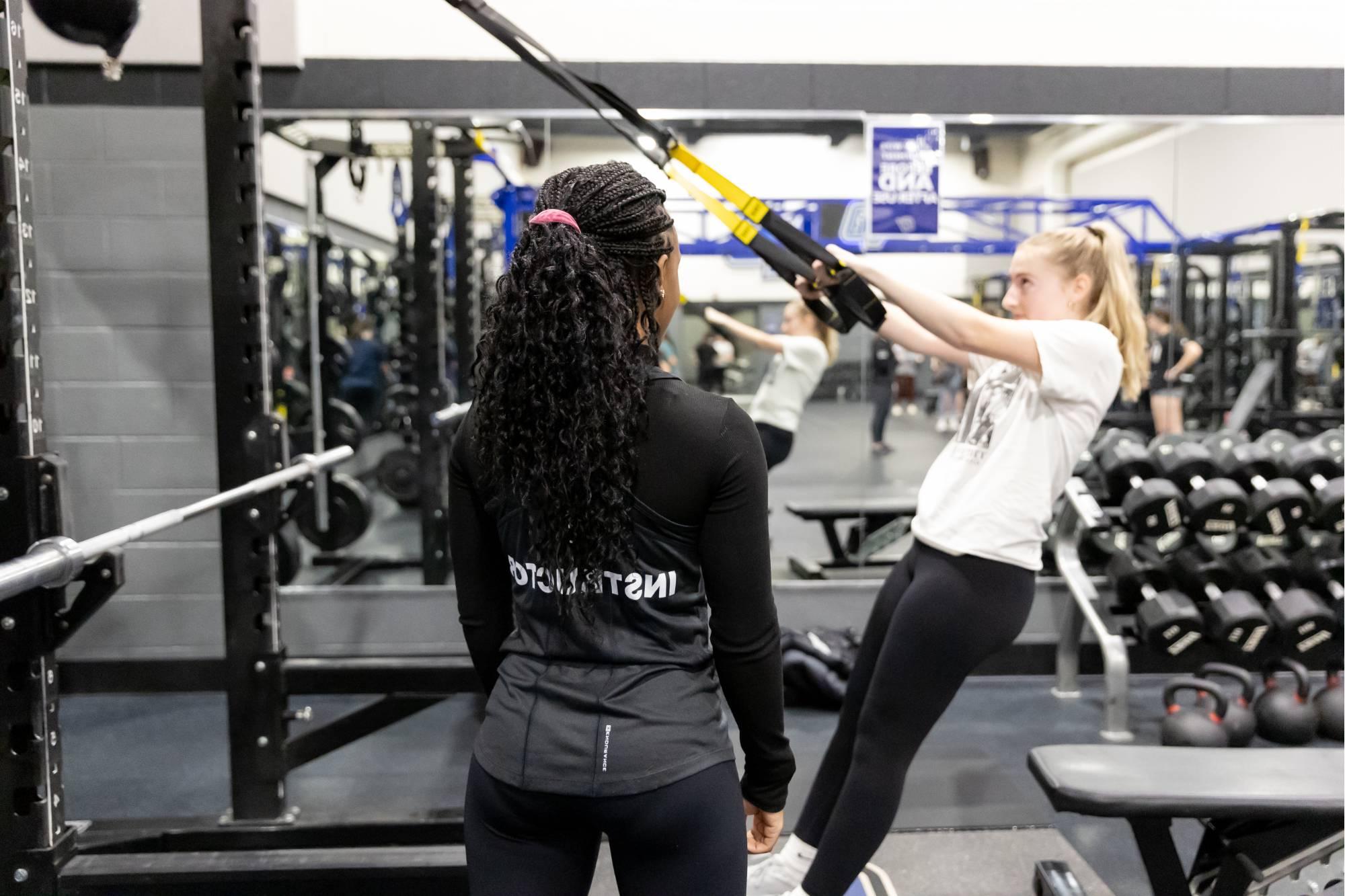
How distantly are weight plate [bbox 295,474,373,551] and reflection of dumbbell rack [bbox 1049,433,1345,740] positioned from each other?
10.2 feet

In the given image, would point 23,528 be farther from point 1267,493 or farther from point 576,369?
point 1267,493

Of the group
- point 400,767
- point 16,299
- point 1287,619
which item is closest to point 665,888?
point 16,299

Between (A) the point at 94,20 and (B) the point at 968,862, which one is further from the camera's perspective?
(B) the point at 968,862

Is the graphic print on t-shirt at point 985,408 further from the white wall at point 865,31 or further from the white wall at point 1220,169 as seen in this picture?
the white wall at point 1220,169

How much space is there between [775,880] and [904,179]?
279cm

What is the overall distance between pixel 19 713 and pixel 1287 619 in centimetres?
352

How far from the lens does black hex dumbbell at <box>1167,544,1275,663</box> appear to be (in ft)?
10.8

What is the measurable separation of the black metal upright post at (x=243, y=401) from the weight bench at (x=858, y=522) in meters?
2.44

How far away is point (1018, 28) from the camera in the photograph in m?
3.86

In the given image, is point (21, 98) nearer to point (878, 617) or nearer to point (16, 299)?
point (16, 299)

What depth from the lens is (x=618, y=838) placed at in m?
1.06

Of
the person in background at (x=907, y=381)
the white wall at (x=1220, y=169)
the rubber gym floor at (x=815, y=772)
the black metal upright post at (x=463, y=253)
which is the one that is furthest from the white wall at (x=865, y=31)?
the rubber gym floor at (x=815, y=772)

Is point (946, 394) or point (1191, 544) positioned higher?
point (946, 394)

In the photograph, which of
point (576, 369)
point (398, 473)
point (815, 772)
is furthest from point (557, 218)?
point (398, 473)
